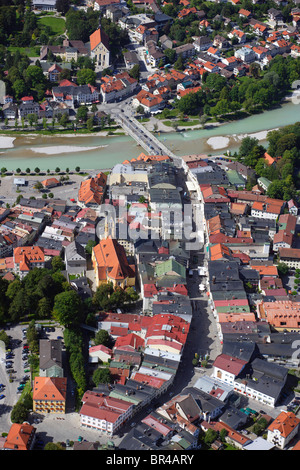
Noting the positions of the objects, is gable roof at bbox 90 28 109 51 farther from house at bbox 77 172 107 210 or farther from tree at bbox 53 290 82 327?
tree at bbox 53 290 82 327

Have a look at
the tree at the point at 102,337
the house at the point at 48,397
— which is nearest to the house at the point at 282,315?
the tree at the point at 102,337

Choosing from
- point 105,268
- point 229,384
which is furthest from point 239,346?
point 105,268

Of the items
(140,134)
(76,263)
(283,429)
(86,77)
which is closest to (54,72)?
(86,77)

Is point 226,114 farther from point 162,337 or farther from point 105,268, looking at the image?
point 162,337

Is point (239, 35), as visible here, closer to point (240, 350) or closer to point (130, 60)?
point (130, 60)

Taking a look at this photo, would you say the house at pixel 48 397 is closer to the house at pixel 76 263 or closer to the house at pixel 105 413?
the house at pixel 105 413

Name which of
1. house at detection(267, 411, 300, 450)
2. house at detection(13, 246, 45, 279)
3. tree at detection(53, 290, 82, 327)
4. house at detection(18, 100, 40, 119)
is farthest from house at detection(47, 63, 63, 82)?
house at detection(267, 411, 300, 450)
